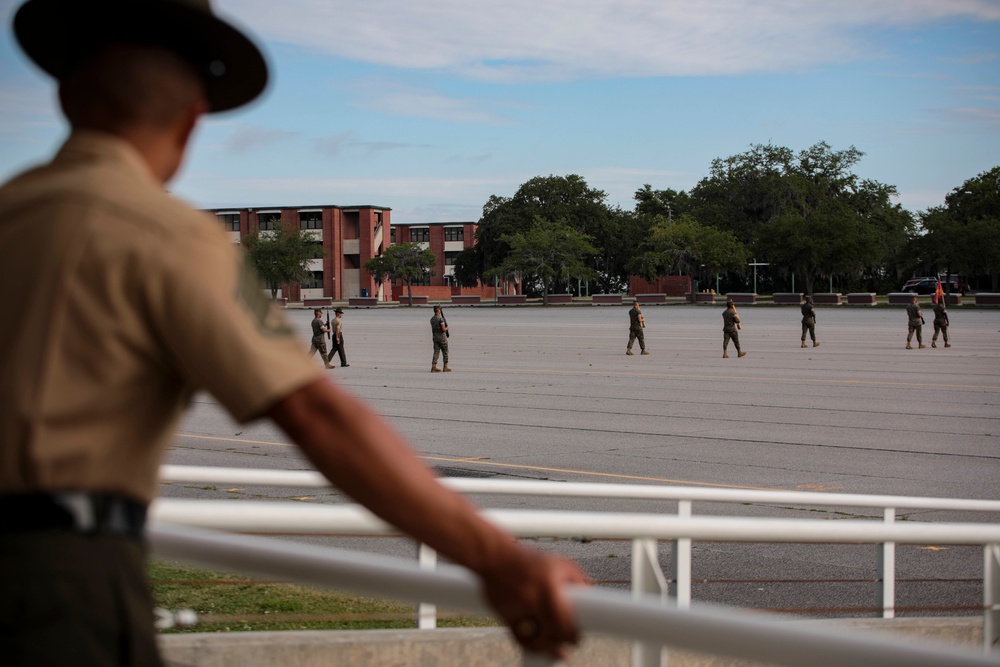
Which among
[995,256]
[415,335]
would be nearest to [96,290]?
[415,335]

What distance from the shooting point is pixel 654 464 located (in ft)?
44.5

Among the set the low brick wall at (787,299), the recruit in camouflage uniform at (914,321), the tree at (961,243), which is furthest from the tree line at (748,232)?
the recruit in camouflage uniform at (914,321)

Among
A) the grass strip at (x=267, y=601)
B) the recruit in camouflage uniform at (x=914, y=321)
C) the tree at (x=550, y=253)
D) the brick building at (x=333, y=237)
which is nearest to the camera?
the grass strip at (x=267, y=601)

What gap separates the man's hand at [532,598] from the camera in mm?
1405

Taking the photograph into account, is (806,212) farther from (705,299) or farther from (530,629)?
(530,629)

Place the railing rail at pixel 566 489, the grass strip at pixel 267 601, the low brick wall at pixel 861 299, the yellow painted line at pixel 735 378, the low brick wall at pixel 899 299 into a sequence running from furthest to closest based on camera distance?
the low brick wall at pixel 861 299, the low brick wall at pixel 899 299, the yellow painted line at pixel 735 378, the grass strip at pixel 267 601, the railing rail at pixel 566 489

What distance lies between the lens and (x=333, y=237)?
414 feet

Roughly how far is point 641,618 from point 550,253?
103539 millimetres

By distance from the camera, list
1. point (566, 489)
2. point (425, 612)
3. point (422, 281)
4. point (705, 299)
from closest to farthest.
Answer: point (425, 612) → point (566, 489) → point (705, 299) → point (422, 281)

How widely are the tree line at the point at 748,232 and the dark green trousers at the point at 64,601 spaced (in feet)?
280

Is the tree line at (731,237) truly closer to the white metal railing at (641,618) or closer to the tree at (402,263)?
the tree at (402,263)

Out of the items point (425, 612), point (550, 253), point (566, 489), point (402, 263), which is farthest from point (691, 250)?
point (425, 612)

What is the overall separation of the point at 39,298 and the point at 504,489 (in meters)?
3.33

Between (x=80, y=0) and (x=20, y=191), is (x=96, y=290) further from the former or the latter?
(x=80, y=0)
